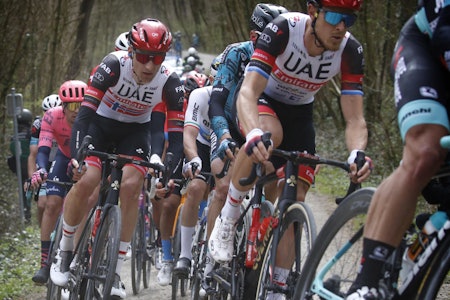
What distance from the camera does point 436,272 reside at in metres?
3.10

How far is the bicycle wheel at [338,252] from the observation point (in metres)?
3.59

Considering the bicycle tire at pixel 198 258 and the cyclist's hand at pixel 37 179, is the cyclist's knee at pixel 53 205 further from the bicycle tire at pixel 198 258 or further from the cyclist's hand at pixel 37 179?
the bicycle tire at pixel 198 258

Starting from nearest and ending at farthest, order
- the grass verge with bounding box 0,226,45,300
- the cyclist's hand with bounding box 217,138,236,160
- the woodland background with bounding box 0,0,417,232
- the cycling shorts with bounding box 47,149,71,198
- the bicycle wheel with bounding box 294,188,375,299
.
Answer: the bicycle wheel with bounding box 294,188,375,299
the cyclist's hand with bounding box 217,138,236,160
the cycling shorts with bounding box 47,149,71,198
the grass verge with bounding box 0,226,45,300
the woodland background with bounding box 0,0,417,232

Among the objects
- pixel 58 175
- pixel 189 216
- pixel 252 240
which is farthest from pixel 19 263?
pixel 252 240

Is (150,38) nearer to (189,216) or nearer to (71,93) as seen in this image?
(189,216)

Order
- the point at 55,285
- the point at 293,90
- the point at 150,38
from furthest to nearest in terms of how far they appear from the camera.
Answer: the point at 55,285 < the point at 150,38 < the point at 293,90

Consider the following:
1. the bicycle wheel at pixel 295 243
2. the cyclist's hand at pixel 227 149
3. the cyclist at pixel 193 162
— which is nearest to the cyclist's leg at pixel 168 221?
the cyclist at pixel 193 162

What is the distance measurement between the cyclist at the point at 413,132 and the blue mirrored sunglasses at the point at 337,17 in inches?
52.8

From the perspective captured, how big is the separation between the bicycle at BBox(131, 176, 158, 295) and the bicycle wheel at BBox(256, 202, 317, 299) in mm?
4143

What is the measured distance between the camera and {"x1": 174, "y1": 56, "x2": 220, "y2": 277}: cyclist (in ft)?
23.4

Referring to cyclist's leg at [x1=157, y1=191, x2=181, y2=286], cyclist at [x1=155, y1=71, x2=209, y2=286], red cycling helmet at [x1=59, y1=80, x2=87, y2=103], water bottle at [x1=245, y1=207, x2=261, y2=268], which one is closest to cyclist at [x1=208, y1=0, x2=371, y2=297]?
water bottle at [x1=245, y1=207, x2=261, y2=268]

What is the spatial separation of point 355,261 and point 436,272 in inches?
22.3

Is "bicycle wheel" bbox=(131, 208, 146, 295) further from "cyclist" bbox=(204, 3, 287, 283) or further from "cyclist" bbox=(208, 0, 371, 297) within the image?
"cyclist" bbox=(208, 0, 371, 297)

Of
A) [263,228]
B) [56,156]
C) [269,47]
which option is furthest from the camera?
[56,156]
